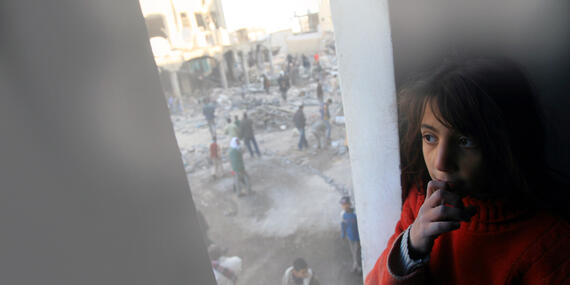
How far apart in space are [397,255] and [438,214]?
25cm

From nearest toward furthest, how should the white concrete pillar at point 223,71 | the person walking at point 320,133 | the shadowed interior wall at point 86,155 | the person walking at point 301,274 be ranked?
the shadowed interior wall at point 86,155 → the person walking at point 301,274 → the person walking at point 320,133 → the white concrete pillar at point 223,71

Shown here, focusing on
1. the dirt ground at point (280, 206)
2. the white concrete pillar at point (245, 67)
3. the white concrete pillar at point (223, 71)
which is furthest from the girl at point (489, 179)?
the white concrete pillar at point (245, 67)

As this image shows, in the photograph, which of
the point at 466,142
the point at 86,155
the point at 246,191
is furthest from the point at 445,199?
the point at 246,191

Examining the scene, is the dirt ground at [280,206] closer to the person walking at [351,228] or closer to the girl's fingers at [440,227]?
the person walking at [351,228]

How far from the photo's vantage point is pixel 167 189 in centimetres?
112

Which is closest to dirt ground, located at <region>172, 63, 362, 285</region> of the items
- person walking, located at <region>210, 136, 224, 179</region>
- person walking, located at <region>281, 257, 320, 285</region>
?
person walking, located at <region>210, 136, 224, 179</region>

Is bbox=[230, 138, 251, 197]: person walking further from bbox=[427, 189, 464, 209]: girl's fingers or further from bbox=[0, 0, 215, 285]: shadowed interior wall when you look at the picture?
bbox=[427, 189, 464, 209]: girl's fingers

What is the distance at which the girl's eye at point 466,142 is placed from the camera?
0.89 m

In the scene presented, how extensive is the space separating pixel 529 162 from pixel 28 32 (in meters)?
1.42

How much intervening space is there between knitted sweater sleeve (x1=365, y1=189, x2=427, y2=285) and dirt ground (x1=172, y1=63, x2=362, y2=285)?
2.85 meters

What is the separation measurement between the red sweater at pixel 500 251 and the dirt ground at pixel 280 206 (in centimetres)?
303

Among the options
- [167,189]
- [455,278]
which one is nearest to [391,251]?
[455,278]

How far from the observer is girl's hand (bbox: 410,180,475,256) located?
918mm

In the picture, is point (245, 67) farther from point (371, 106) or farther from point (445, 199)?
point (445, 199)
